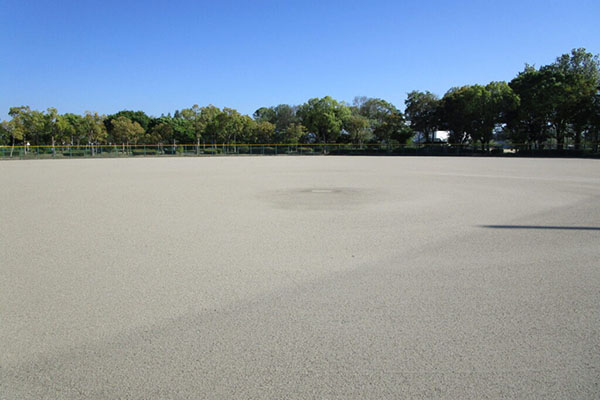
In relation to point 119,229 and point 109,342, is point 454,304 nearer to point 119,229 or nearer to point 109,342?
point 109,342

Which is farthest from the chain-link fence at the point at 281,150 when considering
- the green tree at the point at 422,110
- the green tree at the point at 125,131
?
the green tree at the point at 125,131

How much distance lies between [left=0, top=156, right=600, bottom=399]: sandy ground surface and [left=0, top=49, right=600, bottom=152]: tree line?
173 ft

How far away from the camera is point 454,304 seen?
3980 millimetres

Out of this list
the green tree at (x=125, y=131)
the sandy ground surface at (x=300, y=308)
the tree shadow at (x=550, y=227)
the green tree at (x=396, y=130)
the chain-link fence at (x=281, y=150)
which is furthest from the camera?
the green tree at (x=125, y=131)

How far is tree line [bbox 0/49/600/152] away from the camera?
169 ft

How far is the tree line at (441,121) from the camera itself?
5138cm

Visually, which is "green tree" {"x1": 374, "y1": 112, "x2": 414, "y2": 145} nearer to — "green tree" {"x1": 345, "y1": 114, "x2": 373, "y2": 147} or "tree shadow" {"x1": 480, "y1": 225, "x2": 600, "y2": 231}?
"green tree" {"x1": 345, "y1": 114, "x2": 373, "y2": 147}

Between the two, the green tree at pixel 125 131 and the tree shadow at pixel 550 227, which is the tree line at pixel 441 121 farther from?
the tree shadow at pixel 550 227

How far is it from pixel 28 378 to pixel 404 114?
68613 millimetres

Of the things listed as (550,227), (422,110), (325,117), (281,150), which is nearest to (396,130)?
(422,110)

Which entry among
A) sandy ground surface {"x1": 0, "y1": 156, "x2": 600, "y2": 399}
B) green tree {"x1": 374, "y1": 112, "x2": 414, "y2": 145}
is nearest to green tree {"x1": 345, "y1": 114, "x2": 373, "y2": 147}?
green tree {"x1": 374, "y1": 112, "x2": 414, "y2": 145}


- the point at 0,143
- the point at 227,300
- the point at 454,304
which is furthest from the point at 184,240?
the point at 0,143

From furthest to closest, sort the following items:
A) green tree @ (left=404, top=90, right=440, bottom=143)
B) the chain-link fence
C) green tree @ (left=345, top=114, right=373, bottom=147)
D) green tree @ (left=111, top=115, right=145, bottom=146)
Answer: green tree @ (left=345, top=114, right=373, bottom=147) < green tree @ (left=111, top=115, right=145, bottom=146) < green tree @ (left=404, top=90, right=440, bottom=143) < the chain-link fence

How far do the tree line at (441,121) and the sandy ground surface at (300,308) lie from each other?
52.6 meters
